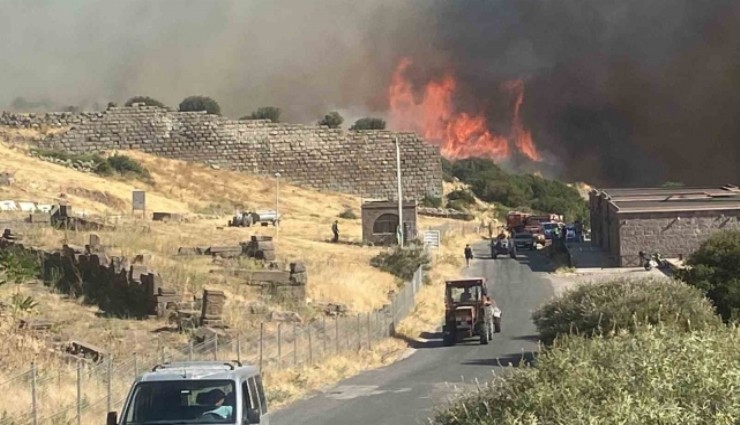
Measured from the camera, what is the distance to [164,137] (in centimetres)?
10794

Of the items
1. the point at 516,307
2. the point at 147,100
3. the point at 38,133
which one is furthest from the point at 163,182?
the point at 516,307

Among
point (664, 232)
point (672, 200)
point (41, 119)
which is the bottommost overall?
point (664, 232)

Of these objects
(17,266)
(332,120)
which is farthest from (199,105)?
(17,266)

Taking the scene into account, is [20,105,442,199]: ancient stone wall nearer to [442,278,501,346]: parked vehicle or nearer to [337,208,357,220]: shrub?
[337,208,357,220]: shrub

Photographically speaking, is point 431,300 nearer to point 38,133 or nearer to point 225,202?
point 225,202

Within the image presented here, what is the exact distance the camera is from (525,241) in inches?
3007

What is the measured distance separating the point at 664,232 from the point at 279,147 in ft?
166

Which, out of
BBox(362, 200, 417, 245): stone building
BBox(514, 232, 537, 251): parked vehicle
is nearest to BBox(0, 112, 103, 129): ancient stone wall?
BBox(362, 200, 417, 245): stone building

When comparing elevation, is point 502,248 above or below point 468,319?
above

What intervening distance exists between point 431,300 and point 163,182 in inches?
2038

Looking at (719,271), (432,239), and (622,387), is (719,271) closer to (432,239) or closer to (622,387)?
(622,387)

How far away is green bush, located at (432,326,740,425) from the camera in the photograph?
970 cm

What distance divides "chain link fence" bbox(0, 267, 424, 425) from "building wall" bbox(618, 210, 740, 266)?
952 inches

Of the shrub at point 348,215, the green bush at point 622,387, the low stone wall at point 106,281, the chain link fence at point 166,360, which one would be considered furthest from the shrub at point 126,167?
the green bush at point 622,387
